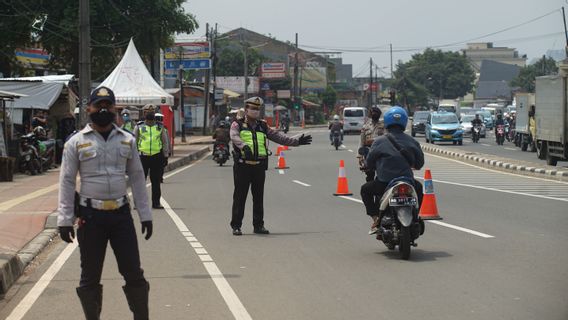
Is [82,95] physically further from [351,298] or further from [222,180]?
Answer: [351,298]

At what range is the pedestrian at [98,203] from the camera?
261 inches

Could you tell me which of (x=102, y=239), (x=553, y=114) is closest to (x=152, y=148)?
(x=102, y=239)

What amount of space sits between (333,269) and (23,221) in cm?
676

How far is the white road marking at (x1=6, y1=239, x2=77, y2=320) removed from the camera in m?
8.08

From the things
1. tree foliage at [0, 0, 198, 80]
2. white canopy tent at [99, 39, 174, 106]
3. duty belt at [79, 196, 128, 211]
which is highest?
tree foliage at [0, 0, 198, 80]

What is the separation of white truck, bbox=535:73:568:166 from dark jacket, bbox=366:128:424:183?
64.0 ft

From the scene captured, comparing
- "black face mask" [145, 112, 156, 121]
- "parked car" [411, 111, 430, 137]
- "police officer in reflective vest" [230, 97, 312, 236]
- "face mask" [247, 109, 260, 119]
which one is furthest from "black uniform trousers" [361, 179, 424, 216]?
"parked car" [411, 111, 430, 137]

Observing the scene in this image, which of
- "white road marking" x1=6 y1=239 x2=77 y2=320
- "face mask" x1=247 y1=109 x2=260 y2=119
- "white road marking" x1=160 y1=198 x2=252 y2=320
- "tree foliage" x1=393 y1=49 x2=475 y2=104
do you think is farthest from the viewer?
"tree foliage" x1=393 y1=49 x2=475 y2=104

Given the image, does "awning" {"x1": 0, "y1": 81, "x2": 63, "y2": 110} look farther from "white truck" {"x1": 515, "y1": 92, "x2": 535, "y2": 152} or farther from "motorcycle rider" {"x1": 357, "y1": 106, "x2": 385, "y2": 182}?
"white truck" {"x1": 515, "y1": 92, "x2": 535, "y2": 152}

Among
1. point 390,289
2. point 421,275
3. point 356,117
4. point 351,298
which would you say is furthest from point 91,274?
point 356,117

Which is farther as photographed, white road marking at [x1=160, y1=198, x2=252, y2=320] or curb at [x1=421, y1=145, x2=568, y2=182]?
curb at [x1=421, y1=145, x2=568, y2=182]

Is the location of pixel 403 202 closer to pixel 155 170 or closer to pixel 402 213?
pixel 402 213

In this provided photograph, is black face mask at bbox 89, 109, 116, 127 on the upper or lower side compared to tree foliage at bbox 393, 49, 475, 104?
lower

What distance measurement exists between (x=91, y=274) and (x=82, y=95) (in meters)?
19.1
